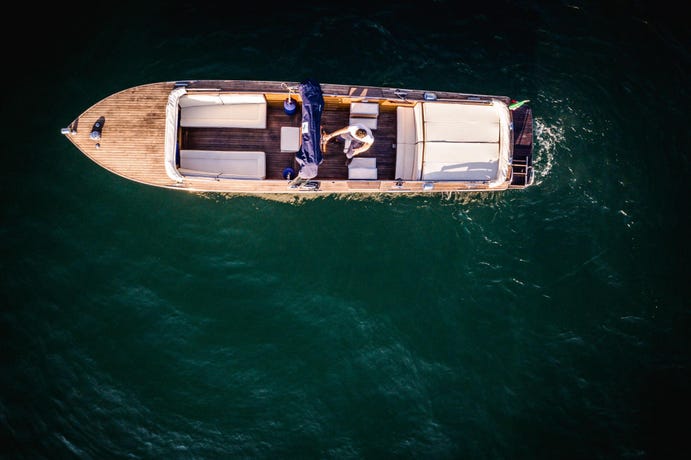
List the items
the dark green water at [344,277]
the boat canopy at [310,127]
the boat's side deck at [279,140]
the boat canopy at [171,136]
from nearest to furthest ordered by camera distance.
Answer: the boat canopy at [310,127] → the boat canopy at [171,136] → the boat's side deck at [279,140] → the dark green water at [344,277]

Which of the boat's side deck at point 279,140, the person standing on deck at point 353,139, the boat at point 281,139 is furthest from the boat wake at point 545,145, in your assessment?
the person standing on deck at point 353,139

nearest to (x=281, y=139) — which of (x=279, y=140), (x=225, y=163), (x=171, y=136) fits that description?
(x=279, y=140)

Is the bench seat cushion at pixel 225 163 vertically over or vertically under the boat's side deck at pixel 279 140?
under

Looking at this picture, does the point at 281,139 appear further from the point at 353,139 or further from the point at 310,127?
the point at 353,139

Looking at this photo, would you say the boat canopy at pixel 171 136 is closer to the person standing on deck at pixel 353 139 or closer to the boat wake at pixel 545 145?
the person standing on deck at pixel 353 139

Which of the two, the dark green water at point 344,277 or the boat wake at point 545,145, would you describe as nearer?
the dark green water at point 344,277

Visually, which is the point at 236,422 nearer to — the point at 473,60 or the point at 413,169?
the point at 413,169
